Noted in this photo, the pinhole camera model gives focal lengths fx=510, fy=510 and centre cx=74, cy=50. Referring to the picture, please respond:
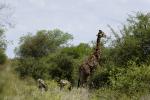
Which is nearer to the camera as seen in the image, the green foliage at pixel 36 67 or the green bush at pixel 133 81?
the green bush at pixel 133 81

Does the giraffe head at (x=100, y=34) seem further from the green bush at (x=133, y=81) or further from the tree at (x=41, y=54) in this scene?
the tree at (x=41, y=54)

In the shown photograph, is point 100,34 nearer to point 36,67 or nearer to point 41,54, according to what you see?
point 36,67

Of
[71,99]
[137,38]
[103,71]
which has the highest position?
[137,38]

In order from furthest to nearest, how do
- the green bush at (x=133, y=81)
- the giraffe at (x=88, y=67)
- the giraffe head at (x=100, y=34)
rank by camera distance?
the giraffe head at (x=100, y=34), the giraffe at (x=88, y=67), the green bush at (x=133, y=81)

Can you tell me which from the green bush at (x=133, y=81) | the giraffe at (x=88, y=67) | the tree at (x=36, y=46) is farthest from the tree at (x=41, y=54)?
the green bush at (x=133, y=81)

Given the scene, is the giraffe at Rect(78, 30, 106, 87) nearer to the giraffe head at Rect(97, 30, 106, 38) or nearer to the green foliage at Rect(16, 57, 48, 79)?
the giraffe head at Rect(97, 30, 106, 38)

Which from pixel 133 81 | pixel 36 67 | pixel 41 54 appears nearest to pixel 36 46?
pixel 41 54

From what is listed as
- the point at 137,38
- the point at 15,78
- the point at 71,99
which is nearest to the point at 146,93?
the point at 71,99

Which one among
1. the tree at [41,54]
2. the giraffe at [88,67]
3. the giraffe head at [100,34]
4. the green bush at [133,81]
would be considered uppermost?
the tree at [41,54]

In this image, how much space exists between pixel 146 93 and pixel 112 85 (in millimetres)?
2807

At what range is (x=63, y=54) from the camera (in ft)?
172

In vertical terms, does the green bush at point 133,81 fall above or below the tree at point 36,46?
below

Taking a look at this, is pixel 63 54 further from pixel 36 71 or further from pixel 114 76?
pixel 114 76

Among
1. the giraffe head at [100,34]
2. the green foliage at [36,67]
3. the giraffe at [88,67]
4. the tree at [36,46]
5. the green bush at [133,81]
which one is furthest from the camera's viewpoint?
the tree at [36,46]
